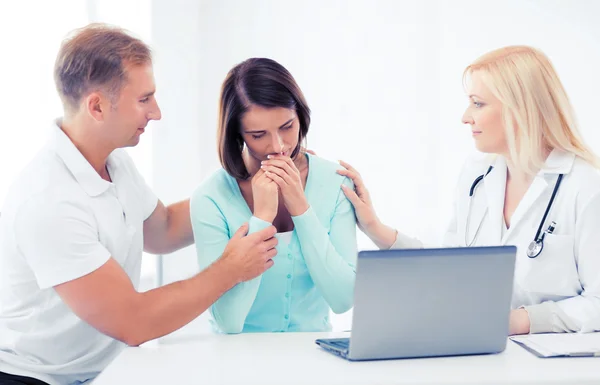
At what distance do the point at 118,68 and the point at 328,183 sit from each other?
0.66m

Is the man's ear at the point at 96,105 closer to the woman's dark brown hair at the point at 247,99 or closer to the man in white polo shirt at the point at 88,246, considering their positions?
the man in white polo shirt at the point at 88,246

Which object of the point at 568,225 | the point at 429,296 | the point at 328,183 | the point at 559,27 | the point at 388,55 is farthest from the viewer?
the point at 388,55

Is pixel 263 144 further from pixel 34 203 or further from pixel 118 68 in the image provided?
pixel 34 203

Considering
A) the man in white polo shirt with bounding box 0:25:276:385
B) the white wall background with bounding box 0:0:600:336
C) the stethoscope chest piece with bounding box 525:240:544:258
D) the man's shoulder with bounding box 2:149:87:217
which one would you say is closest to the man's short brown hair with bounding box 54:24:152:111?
the man in white polo shirt with bounding box 0:25:276:385

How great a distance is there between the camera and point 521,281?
1.97 metres

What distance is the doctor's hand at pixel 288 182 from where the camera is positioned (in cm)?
193

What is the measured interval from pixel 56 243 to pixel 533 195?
4.09ft

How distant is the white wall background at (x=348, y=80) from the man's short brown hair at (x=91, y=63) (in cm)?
160

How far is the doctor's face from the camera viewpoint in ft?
6.74

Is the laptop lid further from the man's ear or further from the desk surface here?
the man's ear

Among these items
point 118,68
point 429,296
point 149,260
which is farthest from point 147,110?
point 149,260

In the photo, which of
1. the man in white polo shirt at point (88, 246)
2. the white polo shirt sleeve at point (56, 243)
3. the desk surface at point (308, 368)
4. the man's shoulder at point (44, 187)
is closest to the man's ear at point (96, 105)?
the man in white polo shirt at point (88, 246)

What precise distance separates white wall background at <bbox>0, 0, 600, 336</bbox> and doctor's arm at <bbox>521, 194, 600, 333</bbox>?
178 cm

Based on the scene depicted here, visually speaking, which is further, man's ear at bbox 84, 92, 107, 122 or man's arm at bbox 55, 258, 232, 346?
man's ear at bbox 84, 92, 107, 122
